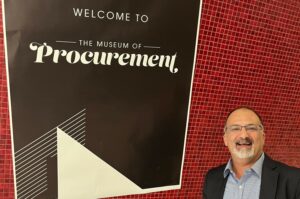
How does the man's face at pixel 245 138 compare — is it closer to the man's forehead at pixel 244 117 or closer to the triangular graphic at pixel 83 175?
the man's forehead at pixel 244 117

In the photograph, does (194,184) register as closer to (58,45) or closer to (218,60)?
(218,60)

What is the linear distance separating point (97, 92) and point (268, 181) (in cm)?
77

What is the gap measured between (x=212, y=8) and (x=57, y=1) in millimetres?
691

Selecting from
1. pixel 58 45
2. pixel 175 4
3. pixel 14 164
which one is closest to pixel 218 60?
pixel 175 4

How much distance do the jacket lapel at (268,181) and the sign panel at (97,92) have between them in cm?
43

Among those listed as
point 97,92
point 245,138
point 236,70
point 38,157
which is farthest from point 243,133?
point 38,157

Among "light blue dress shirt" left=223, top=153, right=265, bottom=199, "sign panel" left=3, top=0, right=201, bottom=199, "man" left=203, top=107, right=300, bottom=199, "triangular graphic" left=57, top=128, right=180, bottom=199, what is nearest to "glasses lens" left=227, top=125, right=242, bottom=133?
"man" left=203, top=107, right=300, bottom=199

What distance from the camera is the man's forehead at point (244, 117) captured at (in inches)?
51.1

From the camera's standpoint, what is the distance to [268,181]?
50.5 inches

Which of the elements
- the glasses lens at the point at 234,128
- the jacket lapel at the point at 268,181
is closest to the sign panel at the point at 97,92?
the glasses lens at the point at 234,128

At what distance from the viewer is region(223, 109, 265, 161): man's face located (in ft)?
4.20

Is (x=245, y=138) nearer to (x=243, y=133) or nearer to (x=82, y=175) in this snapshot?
(x=243, y=133)

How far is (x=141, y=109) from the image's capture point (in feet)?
4.85

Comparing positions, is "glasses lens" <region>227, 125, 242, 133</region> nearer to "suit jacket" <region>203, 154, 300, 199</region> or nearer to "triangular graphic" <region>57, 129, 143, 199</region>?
"suit jacket" <region>203, 154, 300, 199</region>
